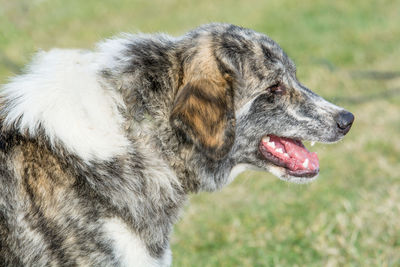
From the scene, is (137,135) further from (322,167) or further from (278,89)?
(322,167)

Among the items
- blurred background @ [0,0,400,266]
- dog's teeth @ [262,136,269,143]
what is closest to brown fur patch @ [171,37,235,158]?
dog's teeth @ [262,136,269,143]

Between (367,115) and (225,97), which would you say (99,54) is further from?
(367,115)

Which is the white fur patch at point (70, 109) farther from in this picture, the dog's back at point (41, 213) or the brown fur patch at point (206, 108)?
the brown fur patch at point (206, 108)

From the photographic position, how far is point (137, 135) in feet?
11.8

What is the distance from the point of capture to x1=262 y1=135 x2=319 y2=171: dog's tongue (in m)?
4.22

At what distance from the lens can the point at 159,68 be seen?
3756 mm

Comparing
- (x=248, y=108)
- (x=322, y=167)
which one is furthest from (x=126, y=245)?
(x=322, y=167)

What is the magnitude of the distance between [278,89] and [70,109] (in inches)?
60.7

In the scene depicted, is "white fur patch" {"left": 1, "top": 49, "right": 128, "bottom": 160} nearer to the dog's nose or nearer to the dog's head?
the dog's head

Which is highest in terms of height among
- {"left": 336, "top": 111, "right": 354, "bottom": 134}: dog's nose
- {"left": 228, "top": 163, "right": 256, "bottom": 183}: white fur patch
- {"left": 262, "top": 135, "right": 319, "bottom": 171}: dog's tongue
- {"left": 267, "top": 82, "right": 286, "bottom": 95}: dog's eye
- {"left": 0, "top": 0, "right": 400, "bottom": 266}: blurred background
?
{"left": 267, "top": 82, "right": 286, "bottom": 95}: dog's eye

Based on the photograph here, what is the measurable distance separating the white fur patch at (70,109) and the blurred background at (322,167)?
811 mm

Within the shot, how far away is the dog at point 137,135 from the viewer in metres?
3.26

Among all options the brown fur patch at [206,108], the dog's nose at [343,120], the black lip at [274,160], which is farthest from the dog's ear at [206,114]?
the dog's nose at [343,120]

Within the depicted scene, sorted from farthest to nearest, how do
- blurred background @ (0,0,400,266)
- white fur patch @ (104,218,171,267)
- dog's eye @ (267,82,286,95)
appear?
blurred background @ (0,0,400,266), dog's eye @ (267,82,286,95), white fur patch @ (104,218,171,267)
